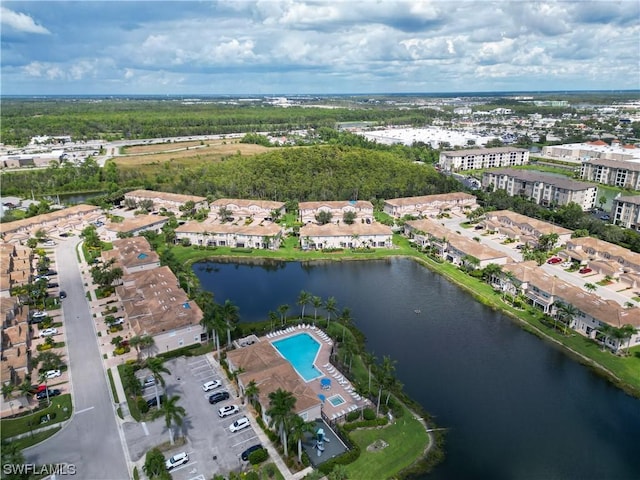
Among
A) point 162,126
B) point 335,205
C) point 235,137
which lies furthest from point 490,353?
point 162,126

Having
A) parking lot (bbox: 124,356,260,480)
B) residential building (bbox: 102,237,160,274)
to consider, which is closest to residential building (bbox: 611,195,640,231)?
parking lot (bbox: 124,356,260,480)

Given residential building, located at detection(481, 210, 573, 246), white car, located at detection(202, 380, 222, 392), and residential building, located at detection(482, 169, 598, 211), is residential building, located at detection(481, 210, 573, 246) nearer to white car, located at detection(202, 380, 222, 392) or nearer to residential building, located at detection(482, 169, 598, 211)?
residential building, located at detection(482, 169, 598, 211)

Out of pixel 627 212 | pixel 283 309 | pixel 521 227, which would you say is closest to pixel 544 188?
pixel 627 212

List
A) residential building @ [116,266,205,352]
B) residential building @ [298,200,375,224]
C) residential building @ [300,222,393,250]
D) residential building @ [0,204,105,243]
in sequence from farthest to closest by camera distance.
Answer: residential building @ [298,200,375,224] < residential building @ [0,204,105,243] < residential building @ [300,222,393,250] < residential building @ [116,266,205,352]

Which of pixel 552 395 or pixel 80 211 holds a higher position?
pixel 80 211

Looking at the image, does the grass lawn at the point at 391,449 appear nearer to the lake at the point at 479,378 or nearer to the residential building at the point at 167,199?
the lake at the point at 479,378

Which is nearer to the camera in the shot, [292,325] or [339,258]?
[292,325]

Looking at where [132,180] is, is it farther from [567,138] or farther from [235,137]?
[567,138]
